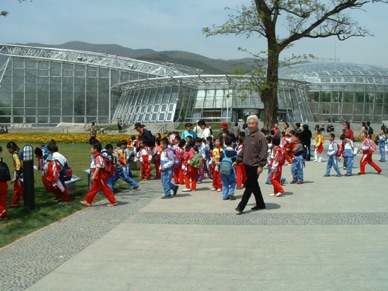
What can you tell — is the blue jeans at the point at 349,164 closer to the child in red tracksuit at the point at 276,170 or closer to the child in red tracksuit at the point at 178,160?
the child in red tracksuit at the point at 276,170

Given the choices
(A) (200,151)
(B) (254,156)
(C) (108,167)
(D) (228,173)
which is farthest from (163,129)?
(B) (254,156)

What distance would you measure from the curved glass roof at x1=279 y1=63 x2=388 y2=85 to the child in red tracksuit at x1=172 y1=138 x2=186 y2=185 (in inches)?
1836

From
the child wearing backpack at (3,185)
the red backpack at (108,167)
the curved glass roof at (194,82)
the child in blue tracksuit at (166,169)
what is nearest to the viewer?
the child wearing backpack at (3,185)

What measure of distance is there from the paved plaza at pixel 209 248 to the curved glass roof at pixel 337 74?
→ 5124 centimetres

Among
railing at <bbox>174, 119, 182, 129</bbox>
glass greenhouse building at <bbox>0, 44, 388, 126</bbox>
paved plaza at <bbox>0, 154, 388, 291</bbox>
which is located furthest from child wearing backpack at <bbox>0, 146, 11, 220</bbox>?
glass greenhouse building at <bbox>0, 44, 388, 126</bbox>

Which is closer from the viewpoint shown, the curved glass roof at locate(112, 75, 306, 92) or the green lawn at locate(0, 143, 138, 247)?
the green lawn at locate(0, 143, 138, 247)

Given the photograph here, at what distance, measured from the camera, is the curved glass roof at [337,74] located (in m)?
59.5

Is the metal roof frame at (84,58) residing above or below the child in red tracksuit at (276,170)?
above

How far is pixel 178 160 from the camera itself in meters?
12.8

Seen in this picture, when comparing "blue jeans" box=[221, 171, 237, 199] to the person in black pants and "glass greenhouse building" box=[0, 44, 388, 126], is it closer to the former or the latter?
the person in black pants

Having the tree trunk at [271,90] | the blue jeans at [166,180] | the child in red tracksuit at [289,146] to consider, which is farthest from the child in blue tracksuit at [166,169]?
the tree trunk at [271,90]

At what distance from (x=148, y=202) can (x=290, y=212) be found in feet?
11.0

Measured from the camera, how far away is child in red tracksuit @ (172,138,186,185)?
500 inches

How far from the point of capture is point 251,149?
9320 millimetres
